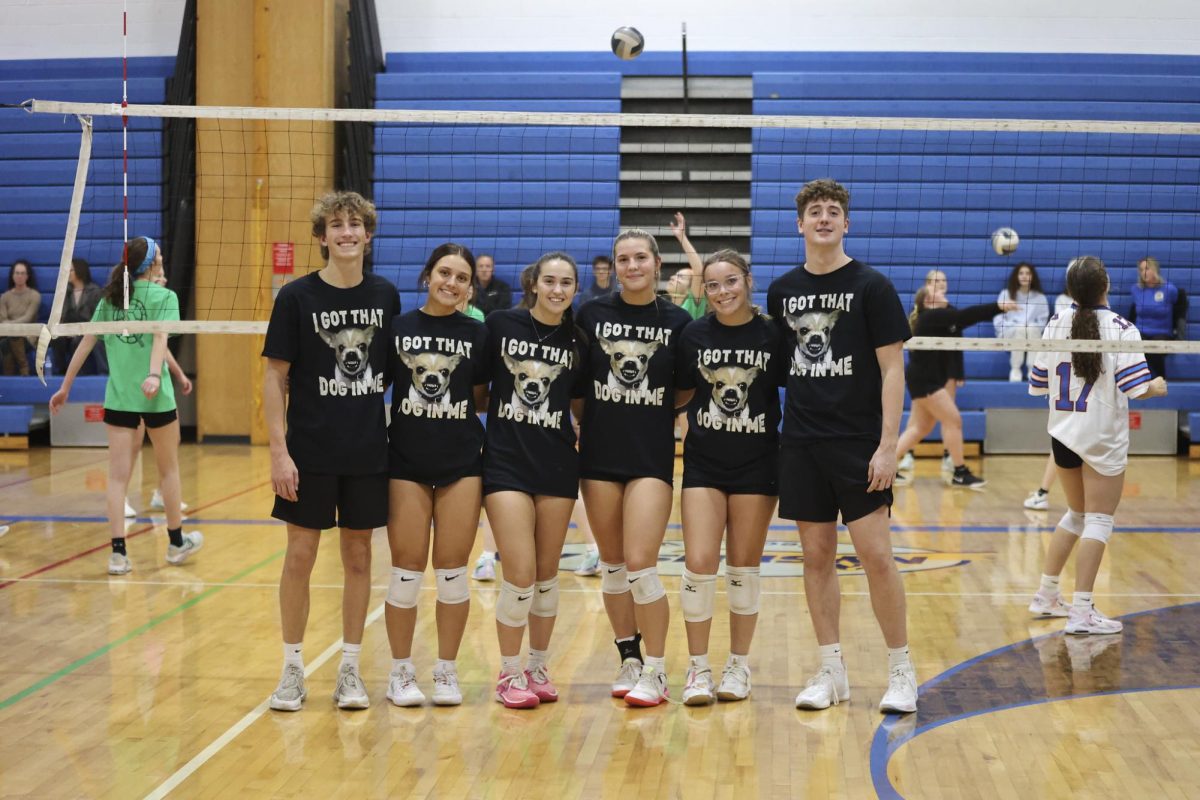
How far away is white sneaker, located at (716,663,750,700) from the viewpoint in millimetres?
4574

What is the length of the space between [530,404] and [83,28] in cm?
1198

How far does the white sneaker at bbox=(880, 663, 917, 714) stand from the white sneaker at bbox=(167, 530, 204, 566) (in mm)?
4282

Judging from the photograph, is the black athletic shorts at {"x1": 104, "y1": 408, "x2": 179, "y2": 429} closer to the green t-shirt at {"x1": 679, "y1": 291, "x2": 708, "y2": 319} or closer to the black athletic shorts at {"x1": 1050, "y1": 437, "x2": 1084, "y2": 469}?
the green t-shirt at {"x1": 679, "y1": 291, "x2": 708, "y2": 319}

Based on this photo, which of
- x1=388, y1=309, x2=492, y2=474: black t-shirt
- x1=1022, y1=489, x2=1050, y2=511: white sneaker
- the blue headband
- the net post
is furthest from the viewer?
x1=1022, y1=489, x2=1050, y2=511: white sneaker

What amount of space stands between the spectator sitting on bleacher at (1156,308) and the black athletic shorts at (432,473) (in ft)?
29.7

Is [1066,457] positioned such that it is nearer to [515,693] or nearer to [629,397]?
[629,397]

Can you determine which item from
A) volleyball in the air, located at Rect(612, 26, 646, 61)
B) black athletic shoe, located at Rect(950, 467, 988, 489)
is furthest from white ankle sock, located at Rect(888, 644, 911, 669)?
volleyball in the air, located at Rect(612, 26, 646, 61)

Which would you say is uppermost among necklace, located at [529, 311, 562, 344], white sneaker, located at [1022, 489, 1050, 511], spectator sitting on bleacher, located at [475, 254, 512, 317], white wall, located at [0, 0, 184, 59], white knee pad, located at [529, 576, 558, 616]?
white wall, located at [0, 0, 184, 59]

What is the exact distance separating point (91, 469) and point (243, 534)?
11.8 feet

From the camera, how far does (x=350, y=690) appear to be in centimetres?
450

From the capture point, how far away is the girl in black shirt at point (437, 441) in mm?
4418

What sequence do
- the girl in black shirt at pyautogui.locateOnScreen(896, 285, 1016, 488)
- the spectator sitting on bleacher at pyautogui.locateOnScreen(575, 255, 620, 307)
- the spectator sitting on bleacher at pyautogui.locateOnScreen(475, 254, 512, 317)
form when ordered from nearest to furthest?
the spectator sitting on bleacher at pyautogui.locateOnScreen(575, 255, 620, 307), the girl in black shirt at pyautogui.locateOnScreen(896, 285, 1016, 488), the spectator sitting on bleacher at pyautogui.locateOnScreen(475, 254, 512, 317)

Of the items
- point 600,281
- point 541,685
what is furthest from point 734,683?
point 600,281

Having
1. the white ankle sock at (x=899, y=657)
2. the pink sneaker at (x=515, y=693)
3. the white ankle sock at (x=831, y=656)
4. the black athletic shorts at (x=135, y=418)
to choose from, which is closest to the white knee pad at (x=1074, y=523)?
the white ankle sock at (x=899, y=657)
